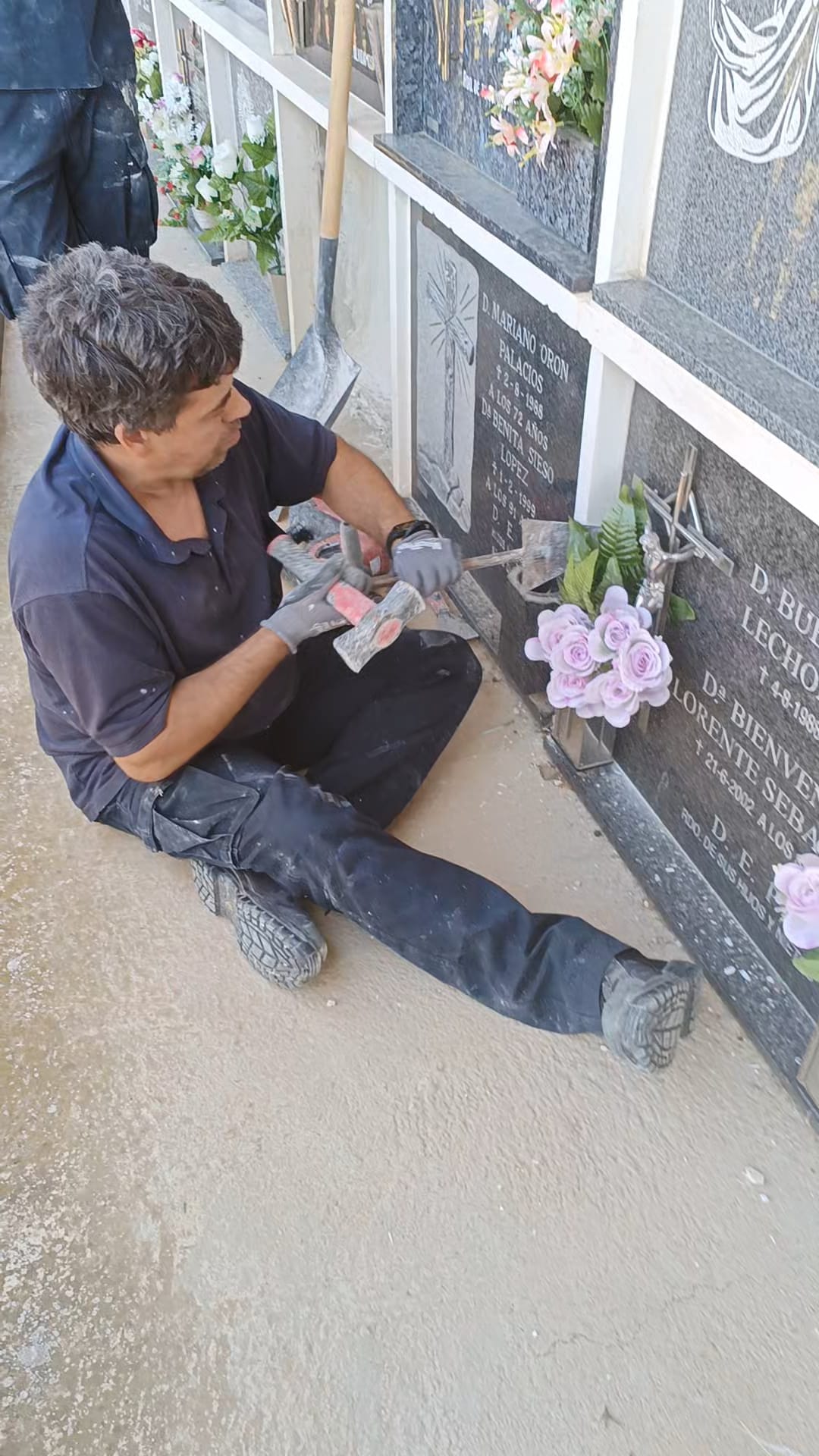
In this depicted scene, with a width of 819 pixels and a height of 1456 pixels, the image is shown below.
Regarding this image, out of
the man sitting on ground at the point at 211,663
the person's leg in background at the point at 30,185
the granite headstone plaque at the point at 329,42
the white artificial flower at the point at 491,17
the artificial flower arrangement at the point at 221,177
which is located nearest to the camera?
the man sitting on ground at the point at 211,663

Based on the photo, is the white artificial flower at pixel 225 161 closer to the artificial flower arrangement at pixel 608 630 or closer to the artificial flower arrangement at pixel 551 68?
the artificial flower arrangement at pixel 551 68

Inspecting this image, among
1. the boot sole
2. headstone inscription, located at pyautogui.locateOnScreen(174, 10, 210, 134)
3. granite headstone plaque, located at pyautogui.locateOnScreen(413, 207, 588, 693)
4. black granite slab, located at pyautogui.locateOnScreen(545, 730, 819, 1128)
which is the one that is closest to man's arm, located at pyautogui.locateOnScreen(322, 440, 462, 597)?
granite headstone plaque, located at pyautogui.locateOnScreen(413, 207, 588, 693)

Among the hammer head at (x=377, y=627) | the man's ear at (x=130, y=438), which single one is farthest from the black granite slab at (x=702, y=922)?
Result: the man's ear at (x=130, y=438)

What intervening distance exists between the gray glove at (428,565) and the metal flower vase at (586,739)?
0.43 metres

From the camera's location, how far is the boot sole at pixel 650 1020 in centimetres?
171

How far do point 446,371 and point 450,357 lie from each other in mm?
58

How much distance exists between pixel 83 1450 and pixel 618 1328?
0.75 m

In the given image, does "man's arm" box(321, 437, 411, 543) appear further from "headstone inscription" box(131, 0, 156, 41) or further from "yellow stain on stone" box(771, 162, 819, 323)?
"headstone inscription" box(131, 0, 156, 41)

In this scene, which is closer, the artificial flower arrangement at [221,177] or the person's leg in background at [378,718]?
the person's leg in background at [378,718]

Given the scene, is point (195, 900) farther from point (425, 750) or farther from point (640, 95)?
point (640, 95)

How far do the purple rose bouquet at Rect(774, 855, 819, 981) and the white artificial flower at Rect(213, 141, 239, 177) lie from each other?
369 centimetres

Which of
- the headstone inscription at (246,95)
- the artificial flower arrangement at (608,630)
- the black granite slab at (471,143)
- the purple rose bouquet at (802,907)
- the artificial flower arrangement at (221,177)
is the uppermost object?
the black granite slab at (471,143)

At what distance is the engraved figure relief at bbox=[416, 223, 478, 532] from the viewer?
105 inches

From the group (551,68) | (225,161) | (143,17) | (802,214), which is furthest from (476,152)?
(143,17)
